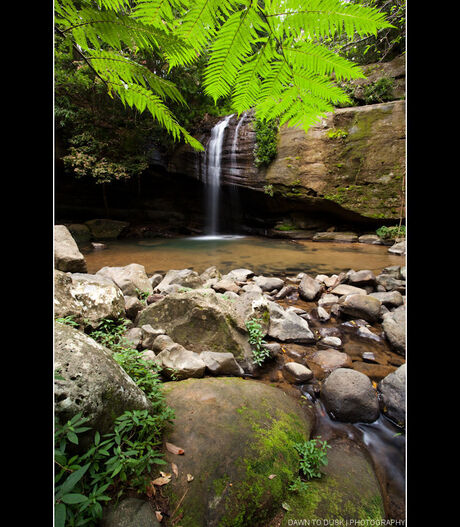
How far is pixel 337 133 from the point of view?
34.7 ft

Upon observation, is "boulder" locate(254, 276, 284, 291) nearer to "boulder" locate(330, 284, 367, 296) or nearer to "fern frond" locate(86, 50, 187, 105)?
"boulder" locate(330, 284, 367, 296)

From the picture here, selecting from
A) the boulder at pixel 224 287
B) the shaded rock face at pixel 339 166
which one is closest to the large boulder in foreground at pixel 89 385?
the boulder at pixel 224 287

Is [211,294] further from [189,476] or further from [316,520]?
[316,520]

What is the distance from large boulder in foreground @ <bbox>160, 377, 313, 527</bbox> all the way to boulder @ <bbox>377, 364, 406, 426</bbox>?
2.22ft

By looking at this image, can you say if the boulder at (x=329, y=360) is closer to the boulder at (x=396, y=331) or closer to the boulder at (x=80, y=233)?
the boulder at (x=396, y=331)

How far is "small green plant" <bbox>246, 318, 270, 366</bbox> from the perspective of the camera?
244 cm

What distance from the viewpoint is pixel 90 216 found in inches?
545

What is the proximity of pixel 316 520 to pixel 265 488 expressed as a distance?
0.83 ft

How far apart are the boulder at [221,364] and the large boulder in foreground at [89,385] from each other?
81 cm

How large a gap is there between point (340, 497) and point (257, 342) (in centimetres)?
146

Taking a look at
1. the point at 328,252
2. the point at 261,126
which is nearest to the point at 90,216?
the point at 261,126

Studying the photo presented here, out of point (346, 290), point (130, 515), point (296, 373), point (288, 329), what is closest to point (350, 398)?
point (296, 373)

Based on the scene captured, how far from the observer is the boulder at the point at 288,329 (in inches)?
114

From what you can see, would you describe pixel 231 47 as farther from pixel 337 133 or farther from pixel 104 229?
pixel 104 229
